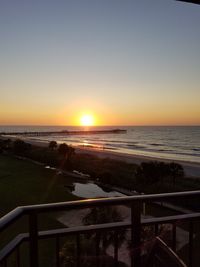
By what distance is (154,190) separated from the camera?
20.9 m

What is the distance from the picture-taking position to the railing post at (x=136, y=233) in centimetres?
209

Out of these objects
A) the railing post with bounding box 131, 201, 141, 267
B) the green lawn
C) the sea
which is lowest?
the sea

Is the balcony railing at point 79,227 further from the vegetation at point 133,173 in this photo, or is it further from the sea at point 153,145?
the sea at point 153,145

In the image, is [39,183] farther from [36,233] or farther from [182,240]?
[36,233]

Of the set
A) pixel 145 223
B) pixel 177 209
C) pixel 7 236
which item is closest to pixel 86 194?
pixel 177 209

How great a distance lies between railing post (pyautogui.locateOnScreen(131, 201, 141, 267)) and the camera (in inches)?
82.3

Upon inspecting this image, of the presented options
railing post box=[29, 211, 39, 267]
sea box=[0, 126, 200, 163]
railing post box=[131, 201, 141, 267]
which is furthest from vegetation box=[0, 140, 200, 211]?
railing post box=[29, 211, 39, 267]

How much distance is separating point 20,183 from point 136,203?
2014 centimetres

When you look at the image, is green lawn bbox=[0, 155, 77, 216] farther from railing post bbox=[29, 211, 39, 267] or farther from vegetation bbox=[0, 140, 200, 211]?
railing post bbox=[29, 211, 39, 267]

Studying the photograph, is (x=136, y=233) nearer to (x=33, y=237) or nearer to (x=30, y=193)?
(x=33, y=237)

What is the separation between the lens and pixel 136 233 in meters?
2.14

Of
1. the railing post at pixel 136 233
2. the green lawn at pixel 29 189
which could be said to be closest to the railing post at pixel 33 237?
the railing post at pixel 136 233

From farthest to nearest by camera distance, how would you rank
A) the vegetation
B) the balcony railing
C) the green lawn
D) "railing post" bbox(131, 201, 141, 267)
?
1. the vegetation
2. the green lawn
3. "railing post" bbox(131, 201, 141, 267)
4. the balcony railing

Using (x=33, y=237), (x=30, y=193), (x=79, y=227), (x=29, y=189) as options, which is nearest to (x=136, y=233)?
(x=79, y=227)
